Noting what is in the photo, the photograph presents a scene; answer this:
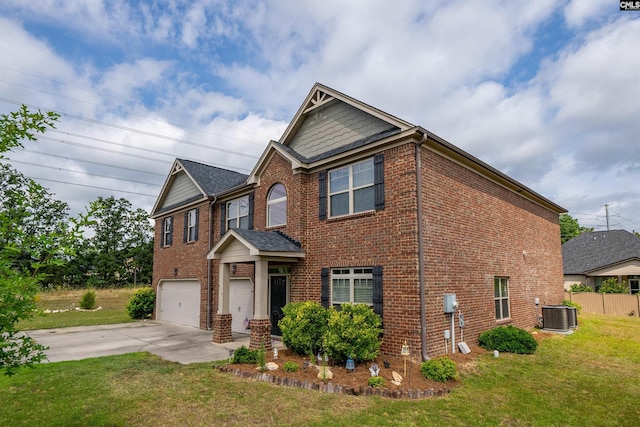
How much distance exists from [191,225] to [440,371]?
47.7 ft

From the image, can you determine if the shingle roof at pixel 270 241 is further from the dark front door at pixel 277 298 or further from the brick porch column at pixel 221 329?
the brick porch column at pixel 221 329

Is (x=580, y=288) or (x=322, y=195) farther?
(x=580, y=288)

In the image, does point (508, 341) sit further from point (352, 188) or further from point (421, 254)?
point (352, 188)

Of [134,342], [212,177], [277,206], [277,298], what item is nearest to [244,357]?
[277,298]

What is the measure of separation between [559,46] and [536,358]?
28.2 feet

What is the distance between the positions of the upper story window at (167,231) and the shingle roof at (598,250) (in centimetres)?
2793

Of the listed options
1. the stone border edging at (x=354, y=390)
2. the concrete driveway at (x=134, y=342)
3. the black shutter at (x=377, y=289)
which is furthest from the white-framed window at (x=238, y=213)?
the stone border edging at (x=354, y=390)

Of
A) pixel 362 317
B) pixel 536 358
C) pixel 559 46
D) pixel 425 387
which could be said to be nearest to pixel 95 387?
pixel 362 317

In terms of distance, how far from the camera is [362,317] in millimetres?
9156

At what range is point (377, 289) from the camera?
33.2 ft

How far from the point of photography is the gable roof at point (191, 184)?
18703 millimetres

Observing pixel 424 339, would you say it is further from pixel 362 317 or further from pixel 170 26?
pixel 170 26

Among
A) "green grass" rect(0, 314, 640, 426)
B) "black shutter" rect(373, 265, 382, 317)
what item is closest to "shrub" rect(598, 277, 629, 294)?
"green grass" rect(0, 314, 640, 426)

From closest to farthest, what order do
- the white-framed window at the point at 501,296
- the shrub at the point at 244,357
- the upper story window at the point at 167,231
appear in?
the shrub at the point at 244,357 → the white-framed window at the point at 501,296 → the upper story window at the point at 167,231
